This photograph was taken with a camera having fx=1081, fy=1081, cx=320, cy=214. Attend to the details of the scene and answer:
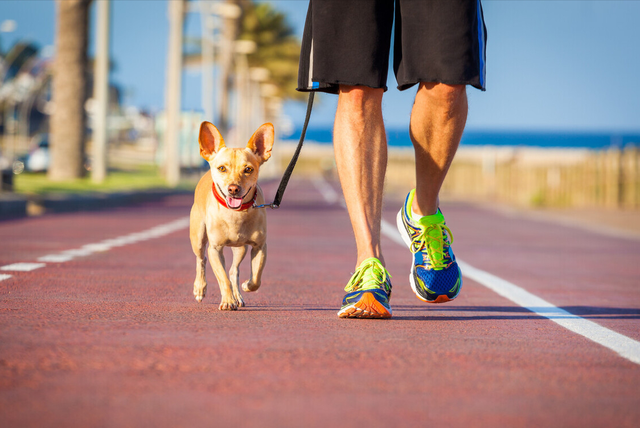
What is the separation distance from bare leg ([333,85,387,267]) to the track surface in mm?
545

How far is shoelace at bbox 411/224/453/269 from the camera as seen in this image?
16.8 ft

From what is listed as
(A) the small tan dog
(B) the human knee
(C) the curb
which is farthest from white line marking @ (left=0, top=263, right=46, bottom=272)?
(C) the curb

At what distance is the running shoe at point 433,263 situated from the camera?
509cm

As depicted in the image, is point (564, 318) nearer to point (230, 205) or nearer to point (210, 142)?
point (230, 205)

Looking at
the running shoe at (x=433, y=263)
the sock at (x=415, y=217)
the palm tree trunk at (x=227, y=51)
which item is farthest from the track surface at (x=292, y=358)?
the palm tree trunk at (x=227, y=51)

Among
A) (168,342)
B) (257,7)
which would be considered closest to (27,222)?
(168,342)

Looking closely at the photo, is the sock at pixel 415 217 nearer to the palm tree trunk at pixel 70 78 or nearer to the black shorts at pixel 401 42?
the black shorts at pixel 401 42

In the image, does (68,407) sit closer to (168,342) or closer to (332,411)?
(332,411)

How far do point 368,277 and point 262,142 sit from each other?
97 centimetres

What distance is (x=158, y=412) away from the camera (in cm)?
279

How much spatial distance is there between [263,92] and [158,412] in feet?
331

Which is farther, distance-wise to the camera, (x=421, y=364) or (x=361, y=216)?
(x=361, y=216)

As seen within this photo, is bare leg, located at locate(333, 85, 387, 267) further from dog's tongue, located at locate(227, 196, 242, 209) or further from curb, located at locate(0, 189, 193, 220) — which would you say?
curb, located at locate(0, 189, 193, 220)

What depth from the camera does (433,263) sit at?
16.7ft
